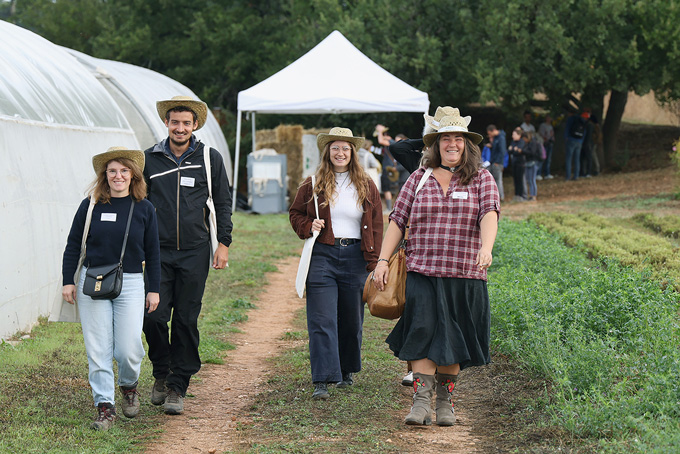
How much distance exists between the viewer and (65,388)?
6195 mm

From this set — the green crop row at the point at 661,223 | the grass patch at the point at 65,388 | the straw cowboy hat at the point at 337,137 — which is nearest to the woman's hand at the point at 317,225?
the straw cowboy hat at the point at 337,137

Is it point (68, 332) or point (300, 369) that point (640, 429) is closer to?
point (300, 369)

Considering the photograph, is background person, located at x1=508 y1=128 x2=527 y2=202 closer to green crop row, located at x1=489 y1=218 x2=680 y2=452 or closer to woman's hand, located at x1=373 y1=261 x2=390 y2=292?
green crop row, located at x1=489 y1=218 x2=680 y2=452

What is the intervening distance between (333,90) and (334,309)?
11895 mm

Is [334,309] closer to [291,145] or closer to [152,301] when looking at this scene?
[152,301]

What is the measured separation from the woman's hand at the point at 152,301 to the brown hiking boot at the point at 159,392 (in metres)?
0.68

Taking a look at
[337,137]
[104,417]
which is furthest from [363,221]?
[104,417]

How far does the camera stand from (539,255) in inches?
366

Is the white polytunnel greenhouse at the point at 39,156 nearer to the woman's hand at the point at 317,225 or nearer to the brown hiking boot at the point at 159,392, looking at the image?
the brown hiking boot at the point at 159,392

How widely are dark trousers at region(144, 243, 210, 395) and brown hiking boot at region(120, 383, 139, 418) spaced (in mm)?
296

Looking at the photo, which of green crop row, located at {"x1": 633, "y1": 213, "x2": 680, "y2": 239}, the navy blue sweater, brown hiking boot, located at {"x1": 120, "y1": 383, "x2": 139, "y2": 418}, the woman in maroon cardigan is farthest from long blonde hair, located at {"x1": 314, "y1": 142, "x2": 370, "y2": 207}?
green crop row, located at {"x1": 633, "y1": 213, "x2": 680, "y2": 239}

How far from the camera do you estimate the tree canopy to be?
70.1 ft

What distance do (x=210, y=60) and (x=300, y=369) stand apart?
24383 mm

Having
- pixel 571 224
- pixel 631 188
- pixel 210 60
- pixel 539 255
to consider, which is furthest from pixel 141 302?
pixel 210 60
